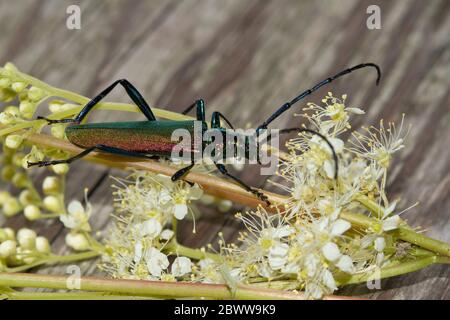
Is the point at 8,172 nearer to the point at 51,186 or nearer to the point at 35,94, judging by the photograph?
the point at 51,186

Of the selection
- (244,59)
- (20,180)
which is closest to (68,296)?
(20,180)

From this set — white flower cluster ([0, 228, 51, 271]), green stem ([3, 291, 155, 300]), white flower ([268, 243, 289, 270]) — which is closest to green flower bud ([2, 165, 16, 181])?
white flower cluster ([0, 228, 51, 271])

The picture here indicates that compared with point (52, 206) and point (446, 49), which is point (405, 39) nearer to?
point (446, 49)

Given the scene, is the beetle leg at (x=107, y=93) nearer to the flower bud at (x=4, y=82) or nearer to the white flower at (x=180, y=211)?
the flower bud at (x=4, y=82)

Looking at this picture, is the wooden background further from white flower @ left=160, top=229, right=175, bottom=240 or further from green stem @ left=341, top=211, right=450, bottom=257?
green stem @ left=341, top=211, right=450, bottom=257
